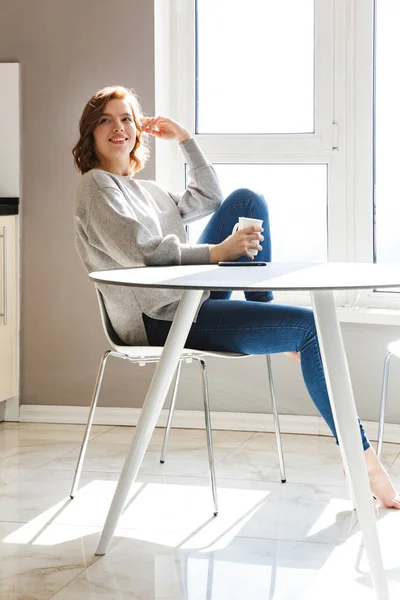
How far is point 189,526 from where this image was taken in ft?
8.39

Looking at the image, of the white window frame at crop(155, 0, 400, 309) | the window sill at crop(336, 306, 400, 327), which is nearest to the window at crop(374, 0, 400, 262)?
the white window frame at crop(155, 0, 400, 309)

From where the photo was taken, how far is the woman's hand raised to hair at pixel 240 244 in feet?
8.39

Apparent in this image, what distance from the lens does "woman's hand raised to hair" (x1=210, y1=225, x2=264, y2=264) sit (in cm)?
256

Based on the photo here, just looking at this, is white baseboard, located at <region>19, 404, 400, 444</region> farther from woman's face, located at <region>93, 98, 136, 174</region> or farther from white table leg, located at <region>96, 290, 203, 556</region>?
white table leg, located at <region>96, 290, 203, 556</region>

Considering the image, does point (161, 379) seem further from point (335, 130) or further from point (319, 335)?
point (335, 130)

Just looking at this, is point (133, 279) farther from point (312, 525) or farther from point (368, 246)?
point (368, 246)

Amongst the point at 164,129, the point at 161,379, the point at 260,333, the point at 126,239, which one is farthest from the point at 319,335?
the point at 164,129

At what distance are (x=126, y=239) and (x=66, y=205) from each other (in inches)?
49.9

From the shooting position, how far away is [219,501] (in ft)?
9.20

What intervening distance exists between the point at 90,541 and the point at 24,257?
1.65 m

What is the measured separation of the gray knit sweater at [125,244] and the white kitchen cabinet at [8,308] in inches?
34.8

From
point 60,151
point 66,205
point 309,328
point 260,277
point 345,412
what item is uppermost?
point 60,151

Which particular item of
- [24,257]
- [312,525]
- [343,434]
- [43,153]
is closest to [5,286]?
[24,257]

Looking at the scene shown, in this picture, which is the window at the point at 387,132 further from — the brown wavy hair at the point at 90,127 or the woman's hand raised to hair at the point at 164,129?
the brown wavy hair at the point at 90,127
